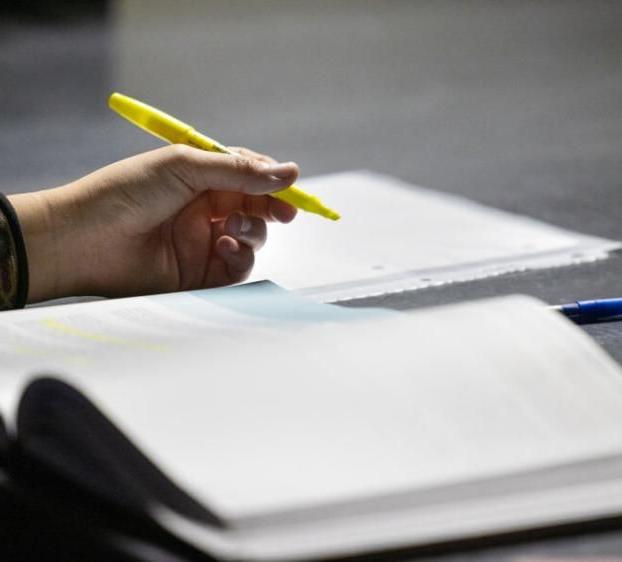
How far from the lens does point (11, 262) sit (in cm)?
98

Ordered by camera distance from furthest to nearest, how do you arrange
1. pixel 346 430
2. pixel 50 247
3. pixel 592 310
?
pixel 50 247, pixel 592 310, pixel 346 430

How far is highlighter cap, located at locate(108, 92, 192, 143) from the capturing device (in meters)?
1.06

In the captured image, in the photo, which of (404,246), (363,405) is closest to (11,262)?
(404,246)

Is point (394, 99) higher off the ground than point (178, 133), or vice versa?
point (178, 133)

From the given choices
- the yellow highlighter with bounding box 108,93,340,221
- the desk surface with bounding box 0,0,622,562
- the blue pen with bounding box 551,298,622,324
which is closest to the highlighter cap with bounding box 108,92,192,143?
the yellow highlighter with bounding box 108,93,340,221

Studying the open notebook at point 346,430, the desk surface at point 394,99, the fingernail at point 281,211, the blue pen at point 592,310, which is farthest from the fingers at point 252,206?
the open notebook at point 346,430

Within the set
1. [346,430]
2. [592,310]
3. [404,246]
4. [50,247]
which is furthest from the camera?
[404,246]

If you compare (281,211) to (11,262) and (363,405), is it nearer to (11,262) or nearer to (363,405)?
(11,262)

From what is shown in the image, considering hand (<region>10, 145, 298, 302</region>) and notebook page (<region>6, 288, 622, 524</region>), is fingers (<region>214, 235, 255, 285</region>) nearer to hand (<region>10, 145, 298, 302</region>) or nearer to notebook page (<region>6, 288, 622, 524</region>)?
hand (<region>10, 145, 298, 302</region>)

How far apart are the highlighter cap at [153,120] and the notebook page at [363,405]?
40 cm

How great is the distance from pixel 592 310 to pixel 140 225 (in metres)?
0.33

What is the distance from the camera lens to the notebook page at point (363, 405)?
1.85 ft

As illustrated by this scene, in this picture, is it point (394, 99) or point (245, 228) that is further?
point (394, 99)

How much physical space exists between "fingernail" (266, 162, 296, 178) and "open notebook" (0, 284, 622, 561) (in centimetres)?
30
